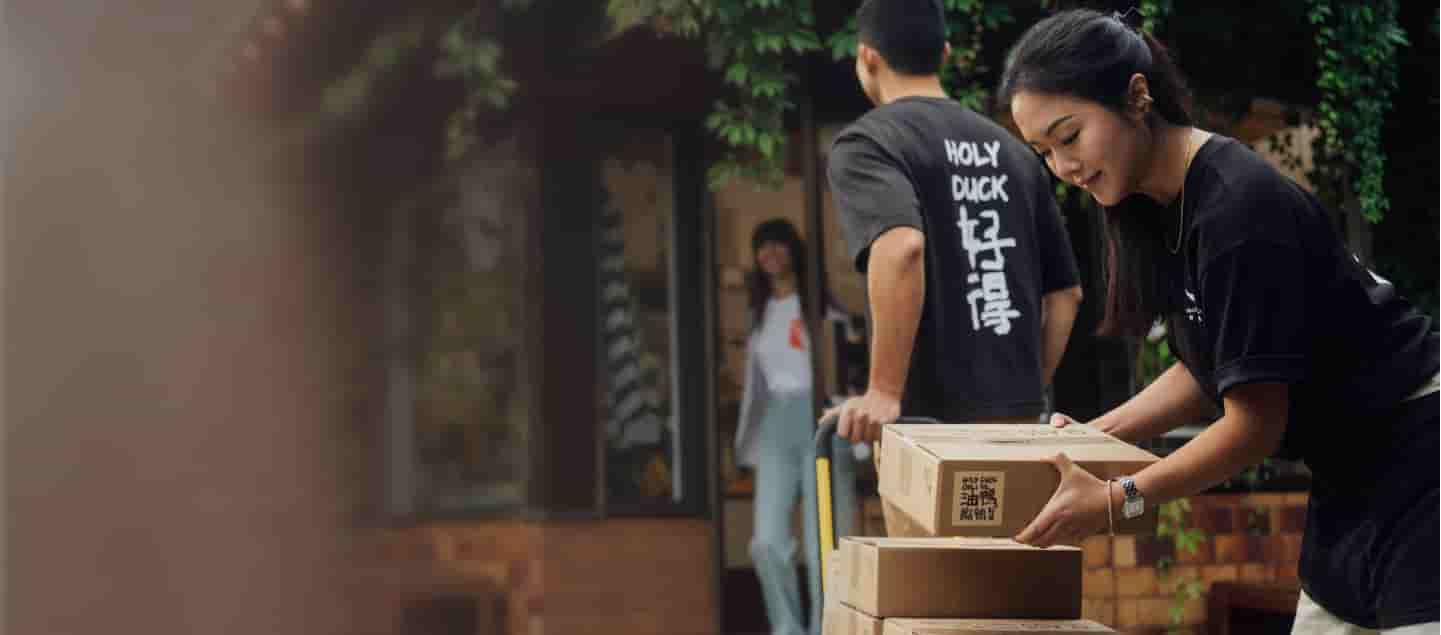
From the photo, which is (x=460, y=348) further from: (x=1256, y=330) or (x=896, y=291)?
(x=1256, y=330)

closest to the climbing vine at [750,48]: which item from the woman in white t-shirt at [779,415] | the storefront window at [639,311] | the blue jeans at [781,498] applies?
the woman in white t-shirt at [779,415]

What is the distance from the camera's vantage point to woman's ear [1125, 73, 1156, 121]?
2.43 meters

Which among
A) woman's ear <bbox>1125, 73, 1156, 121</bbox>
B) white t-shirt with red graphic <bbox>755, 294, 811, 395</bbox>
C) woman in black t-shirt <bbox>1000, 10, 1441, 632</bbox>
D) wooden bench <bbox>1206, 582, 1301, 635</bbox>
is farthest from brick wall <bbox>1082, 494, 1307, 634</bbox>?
woman's ear <bbox>1125, 73, 1156, 121</bbox>

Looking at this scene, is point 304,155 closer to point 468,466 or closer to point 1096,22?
point 468,466

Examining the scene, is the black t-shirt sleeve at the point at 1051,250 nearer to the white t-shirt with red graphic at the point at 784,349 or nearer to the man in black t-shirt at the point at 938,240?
the man in black t-shirt at the point at 938,240

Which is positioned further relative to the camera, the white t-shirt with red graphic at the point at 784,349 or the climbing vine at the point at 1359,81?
the white t-shirt with red graphic at the point at 784,349

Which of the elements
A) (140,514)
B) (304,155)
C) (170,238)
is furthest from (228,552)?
(304,155)

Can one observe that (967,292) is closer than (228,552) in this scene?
Yes

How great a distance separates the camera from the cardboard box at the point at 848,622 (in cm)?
284

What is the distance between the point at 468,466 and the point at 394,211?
65.5 inches

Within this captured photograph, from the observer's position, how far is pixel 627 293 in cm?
889

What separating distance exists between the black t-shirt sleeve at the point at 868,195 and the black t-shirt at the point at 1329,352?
1315mm

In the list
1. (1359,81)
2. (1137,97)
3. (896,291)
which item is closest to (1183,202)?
(1137,97)

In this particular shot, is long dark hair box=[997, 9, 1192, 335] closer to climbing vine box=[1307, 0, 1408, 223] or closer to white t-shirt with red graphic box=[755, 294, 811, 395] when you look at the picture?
climbing vine box=[1307, 0, 1408, 223]
